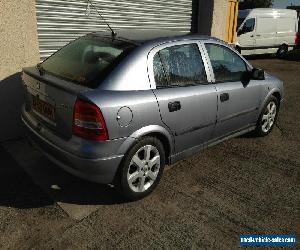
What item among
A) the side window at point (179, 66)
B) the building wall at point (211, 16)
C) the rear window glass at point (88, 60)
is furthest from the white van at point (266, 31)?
the rear window glass at point (88, 60)

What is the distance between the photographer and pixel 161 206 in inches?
134

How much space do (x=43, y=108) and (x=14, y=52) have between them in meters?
1.82

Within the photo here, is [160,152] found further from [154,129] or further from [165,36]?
[165,36]

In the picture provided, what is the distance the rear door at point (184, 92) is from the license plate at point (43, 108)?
101cm

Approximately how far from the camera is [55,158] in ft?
→ 10.7

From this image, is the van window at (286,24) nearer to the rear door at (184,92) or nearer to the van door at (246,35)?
the van door at (246,35)

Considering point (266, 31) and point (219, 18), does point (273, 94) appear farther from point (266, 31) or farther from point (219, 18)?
point (266, 31)

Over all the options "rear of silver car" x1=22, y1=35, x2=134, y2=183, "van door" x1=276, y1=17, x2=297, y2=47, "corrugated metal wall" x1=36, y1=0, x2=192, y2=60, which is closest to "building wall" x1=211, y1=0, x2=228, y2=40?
"corrugated metal wall" x1=36, y1=0, x2=192, y2=60

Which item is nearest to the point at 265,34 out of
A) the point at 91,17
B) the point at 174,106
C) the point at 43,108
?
the point at 91,17

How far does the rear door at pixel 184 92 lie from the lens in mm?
3391

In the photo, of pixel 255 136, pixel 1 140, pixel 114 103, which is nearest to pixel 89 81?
pixel 114 103

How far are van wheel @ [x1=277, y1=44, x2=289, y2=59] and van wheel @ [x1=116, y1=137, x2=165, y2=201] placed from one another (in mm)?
14050

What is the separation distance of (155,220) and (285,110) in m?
4.98

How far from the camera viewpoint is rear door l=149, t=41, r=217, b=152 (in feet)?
11.1
